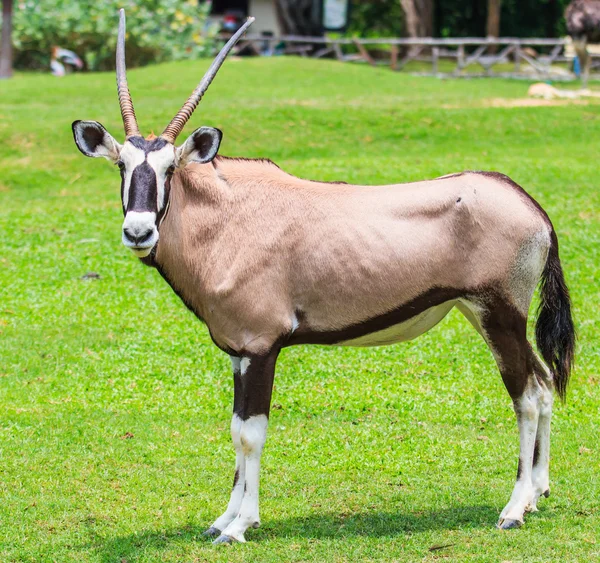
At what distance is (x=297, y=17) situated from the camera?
43062 millimetres

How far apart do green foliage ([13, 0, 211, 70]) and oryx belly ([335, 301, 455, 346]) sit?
30340 millimetres

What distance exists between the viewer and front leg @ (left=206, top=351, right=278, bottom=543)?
22.2 ft

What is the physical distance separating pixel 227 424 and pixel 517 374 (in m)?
3.21

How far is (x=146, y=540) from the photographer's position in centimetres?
689

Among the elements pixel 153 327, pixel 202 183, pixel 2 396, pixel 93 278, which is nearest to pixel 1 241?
pixel 93 278

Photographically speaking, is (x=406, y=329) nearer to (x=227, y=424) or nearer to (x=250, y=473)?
(x=250, y=473)

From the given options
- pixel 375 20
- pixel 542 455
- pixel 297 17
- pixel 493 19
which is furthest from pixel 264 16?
pixel 542 455

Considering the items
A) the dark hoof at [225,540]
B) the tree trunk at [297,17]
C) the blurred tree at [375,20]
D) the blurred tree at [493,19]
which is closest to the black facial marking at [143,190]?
the dark hoof at [225,540]

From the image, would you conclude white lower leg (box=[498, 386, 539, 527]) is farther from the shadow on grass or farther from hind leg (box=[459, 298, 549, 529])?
the shadow on grass

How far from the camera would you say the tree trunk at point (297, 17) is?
4247 cm

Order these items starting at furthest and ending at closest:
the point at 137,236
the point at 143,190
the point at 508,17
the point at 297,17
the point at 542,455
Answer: the point at 508,17, the point at 297,17, the point at 542,455, the point at 143,190, the point at 137,236

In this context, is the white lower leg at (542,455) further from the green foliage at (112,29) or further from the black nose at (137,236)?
the green foliage at (112,29)

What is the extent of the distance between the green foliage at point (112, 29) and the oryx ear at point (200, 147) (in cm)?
3020

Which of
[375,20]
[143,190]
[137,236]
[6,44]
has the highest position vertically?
[143,190]
